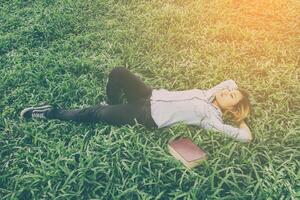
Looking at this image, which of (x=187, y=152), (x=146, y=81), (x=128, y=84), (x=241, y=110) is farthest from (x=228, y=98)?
(x=146, y=81)

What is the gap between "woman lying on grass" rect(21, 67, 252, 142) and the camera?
186 inches

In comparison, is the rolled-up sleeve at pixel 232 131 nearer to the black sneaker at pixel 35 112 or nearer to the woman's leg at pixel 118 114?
the woman's leg at pixel 118 114

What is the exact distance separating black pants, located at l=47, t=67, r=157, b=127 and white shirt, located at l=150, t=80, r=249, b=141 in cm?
11

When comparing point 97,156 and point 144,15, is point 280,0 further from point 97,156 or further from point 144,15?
point 97,156

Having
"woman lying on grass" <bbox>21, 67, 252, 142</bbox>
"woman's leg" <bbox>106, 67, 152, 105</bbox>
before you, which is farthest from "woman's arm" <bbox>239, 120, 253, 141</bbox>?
"woman's leg" <bbox>106, 67, 152, 105</bbox>

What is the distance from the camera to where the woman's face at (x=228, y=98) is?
4.75 metres

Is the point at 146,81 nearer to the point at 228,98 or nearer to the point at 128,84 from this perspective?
the point at 128,84

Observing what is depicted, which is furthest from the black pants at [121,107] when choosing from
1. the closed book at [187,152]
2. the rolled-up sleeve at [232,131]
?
the rolled-up sleeve at [232,131]

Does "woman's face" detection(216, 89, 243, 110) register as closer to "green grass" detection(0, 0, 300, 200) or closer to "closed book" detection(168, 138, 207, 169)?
"green grass" detection(0, 0, 300, 200)

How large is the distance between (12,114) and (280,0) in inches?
205

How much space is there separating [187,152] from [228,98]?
79cm

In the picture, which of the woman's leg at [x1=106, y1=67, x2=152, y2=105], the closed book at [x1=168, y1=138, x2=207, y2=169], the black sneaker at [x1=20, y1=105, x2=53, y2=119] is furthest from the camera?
the black sneaker at [x1=20, y1=105, x2=53, y2=119]

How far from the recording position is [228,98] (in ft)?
15.6

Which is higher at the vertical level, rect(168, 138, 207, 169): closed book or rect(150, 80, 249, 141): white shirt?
rect(150, 80, 249, 141): white shirt
